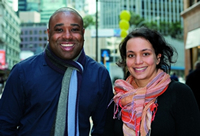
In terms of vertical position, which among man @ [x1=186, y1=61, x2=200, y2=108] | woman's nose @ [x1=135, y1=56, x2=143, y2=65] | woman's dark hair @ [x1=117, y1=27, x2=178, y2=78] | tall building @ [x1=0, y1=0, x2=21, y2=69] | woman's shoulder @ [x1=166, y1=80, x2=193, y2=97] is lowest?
man @ [x1=186, y1=61, x2=200, y2=108]

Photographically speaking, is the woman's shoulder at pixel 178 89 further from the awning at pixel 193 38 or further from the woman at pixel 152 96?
the awning at pixel 193 38

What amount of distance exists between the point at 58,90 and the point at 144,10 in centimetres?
7304

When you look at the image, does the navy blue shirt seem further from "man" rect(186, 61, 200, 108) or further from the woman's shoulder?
"man" rect(186, 61, 200, 108)

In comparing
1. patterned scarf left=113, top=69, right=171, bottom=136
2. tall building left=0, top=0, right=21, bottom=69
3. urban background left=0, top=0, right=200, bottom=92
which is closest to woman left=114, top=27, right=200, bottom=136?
patterned scarf left=113, top=69, right=171, bottom=136

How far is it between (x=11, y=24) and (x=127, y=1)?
3474 cm

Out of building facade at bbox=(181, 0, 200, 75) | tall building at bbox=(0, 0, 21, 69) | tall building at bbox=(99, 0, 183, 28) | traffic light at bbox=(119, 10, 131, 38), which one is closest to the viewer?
traffic light at bbox=(119, 10, 131, 38)

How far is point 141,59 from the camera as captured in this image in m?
2.60

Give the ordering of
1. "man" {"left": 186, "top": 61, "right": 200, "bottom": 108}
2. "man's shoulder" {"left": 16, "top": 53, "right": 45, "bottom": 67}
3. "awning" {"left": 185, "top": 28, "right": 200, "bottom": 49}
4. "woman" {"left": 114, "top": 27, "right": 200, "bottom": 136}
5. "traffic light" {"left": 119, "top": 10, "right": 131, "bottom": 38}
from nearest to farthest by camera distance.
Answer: "woman" {"left": 114, "top": 27, "right": 200, "bottom": 136}, "man's shoulder" {"left": 16, "top": 53, "right": 45, "bottom": 67}, "man" {"left": 186, "top": 61, "right": 200, "bottom": 108}, "traffic light" {"left": 119, "top": 10, "right": 131, "bottom": 38}, "awning" {"left": 185, "top": 28, "right": 200, "bottom": 49}

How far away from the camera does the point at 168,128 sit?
2.33 meters

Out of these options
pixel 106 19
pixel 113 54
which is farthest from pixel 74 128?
pixel 106 19

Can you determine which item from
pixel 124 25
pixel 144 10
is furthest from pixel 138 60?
pixel 144 10

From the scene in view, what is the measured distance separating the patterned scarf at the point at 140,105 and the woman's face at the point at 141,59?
0.33ft

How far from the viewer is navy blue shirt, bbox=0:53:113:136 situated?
2455mm

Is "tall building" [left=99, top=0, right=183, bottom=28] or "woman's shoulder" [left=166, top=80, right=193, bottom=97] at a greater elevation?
"tall building" [left=99, top=0, right=183, bottom=28]
